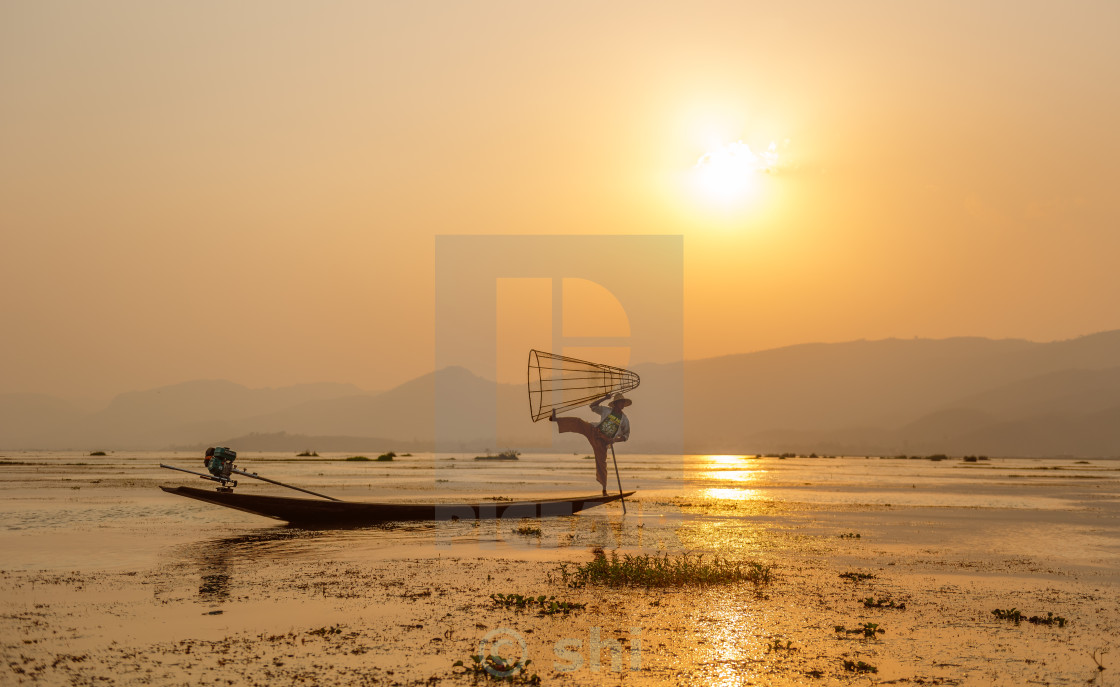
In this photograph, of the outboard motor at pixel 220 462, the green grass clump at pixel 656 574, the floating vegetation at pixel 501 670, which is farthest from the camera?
the outboard motor at pixel 220 462

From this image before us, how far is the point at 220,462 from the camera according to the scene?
91.2 ft

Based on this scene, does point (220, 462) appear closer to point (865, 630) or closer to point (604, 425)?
point (604, 425)

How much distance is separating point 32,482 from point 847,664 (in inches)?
2399

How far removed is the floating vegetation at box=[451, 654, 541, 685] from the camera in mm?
11289

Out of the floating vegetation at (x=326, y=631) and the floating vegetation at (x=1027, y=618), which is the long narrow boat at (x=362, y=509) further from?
the floating vegetation at (x=1027, y=618)

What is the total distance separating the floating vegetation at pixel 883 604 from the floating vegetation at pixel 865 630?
2148mm

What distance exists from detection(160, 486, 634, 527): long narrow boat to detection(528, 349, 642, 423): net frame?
3.79m

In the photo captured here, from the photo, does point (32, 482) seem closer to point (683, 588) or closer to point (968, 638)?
point (683, 588)

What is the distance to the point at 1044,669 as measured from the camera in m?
12.3

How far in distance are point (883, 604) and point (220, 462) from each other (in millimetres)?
20674

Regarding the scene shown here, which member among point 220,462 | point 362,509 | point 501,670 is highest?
point 220,462

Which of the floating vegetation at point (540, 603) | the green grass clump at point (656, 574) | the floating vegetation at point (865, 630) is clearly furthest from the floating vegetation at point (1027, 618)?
the floating vegetation at point (540, 603)

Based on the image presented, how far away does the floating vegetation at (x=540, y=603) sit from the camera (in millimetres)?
15547

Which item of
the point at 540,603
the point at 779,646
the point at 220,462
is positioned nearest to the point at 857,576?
the point at 779,646
